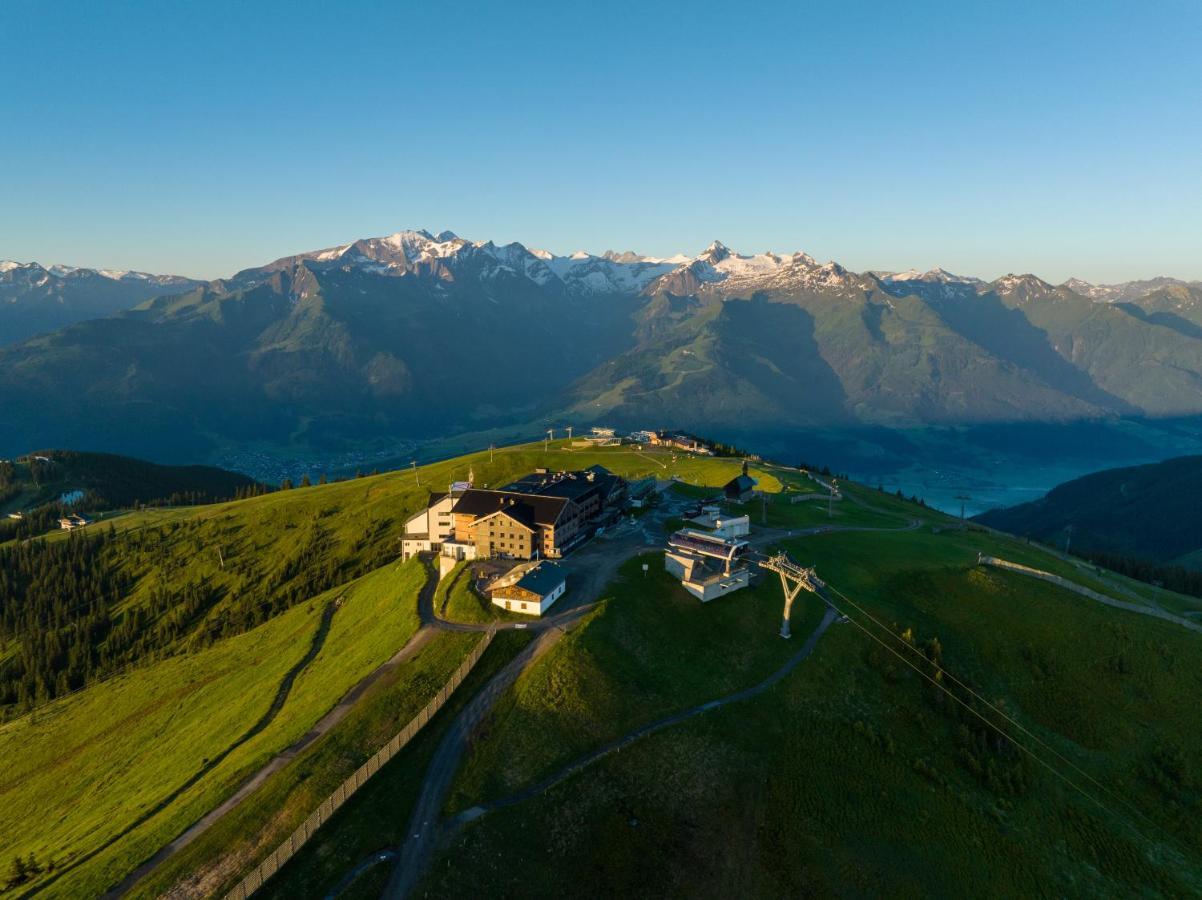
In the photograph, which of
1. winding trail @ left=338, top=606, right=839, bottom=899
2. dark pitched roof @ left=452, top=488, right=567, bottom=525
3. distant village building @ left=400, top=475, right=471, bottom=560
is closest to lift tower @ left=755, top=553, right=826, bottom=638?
winding trail @ left=338, top=606, right=839, bottom=899

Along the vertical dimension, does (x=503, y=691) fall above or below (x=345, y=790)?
above

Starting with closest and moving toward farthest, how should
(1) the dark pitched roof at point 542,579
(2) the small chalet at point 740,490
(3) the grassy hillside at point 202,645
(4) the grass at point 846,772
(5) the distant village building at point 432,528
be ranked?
(4) the grass at point 846,772 < (3) the grassy hillside at point 202,645 < (1) the dark pitched roof at point 542,579 < (5) the distant village building at point 432,528 < (2) the small chalet at point 740,490

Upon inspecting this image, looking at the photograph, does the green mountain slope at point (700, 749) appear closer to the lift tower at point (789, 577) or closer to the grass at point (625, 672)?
the grass at point (625, 672)

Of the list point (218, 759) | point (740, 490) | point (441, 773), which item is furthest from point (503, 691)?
point (740, 490)

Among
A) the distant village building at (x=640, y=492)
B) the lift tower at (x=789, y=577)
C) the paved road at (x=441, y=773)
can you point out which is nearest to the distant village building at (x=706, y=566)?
the lift tower at (x=789, y=577)

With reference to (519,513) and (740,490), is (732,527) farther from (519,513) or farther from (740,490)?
(519,513)

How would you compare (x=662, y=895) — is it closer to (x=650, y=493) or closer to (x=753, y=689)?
(x=753, y=689)

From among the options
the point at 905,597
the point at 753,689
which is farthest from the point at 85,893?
the point at 905,597
